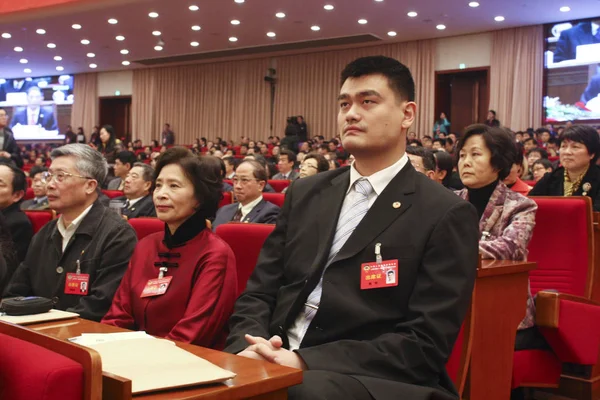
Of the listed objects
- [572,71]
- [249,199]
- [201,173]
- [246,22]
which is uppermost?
[246,22]

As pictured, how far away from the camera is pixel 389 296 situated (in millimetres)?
1516

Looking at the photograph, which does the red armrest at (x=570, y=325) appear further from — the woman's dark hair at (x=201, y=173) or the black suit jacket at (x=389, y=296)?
the woman's dark hair at (x=201, y=173)

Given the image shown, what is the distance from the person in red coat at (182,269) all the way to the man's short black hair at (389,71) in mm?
724

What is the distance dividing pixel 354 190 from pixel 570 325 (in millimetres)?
1247

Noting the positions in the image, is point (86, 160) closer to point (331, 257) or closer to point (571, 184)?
point (331, 257)

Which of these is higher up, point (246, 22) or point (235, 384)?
point (246, 22)

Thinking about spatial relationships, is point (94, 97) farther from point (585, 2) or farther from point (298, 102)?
point (585, 2)

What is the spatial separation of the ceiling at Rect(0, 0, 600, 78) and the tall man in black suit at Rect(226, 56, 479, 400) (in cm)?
962

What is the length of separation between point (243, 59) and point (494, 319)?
49.2ft

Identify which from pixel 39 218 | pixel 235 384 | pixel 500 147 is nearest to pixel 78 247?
pixel 39 218

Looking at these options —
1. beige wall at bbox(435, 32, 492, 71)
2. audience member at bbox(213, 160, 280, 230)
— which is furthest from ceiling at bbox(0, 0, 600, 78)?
audience member at bbox(213, 160, 280, 230)

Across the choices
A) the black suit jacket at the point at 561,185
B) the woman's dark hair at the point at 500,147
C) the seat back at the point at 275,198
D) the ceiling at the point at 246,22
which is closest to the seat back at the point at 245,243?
the woman's dark hair at the point at 500,147

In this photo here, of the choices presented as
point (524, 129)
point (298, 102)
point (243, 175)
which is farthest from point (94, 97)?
point (243, 175)

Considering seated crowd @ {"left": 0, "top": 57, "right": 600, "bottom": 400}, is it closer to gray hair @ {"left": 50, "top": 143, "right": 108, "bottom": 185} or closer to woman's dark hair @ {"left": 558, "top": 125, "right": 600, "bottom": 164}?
gray hair @ {"left": 50, "top": 143, "right": 108, "bottom": 185}
